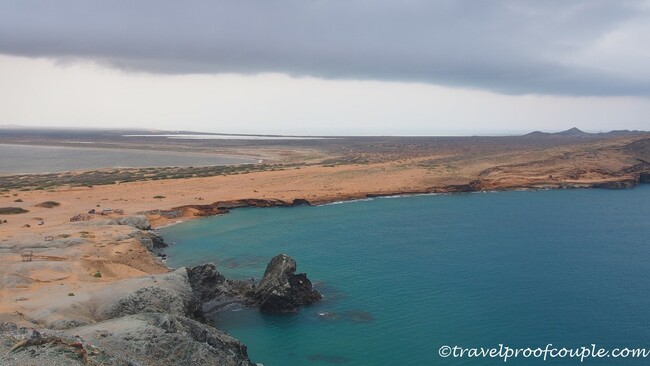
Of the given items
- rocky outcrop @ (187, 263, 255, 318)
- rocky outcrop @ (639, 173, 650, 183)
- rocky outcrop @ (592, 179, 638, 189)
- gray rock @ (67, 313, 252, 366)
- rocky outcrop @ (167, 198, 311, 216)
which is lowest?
rocky outcrop @ (187, 263, 255, 318)

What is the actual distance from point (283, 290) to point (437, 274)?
13.7m

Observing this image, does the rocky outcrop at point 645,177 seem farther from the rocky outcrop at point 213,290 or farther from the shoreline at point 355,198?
the rocky outcrop at point 213,290

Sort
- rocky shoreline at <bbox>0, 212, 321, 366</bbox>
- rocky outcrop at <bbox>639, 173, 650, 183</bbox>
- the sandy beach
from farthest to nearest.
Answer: rocky outcrop at <bbox>639, 173, 650, 183</bbox>
the sandy beach
rocky shoreline at <bbox>0, 212, 321, 366</bbox>

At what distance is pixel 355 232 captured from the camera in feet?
176

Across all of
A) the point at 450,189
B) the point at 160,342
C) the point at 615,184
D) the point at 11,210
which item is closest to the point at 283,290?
the point at 160,342

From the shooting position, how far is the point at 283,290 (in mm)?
31203

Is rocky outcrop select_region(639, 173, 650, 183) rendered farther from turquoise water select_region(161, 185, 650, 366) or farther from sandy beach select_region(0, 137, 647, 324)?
turquoise water select_region(161, 185, 650, 366)

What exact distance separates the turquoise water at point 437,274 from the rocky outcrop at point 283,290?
2.92ft

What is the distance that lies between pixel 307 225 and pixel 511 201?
34304 mm

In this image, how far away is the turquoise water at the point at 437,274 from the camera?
1056 inches

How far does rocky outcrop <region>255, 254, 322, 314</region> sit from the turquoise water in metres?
0.89

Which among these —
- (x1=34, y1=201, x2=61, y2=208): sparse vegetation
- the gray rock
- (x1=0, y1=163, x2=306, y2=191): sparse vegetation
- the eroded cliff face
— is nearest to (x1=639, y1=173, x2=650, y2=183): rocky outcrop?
(x1=0, y1=163, x2=306, y2=191): sparse vegetation

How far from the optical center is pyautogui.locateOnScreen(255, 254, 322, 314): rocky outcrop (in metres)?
31.2

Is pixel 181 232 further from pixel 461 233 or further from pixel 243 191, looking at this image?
pixel 461 233
